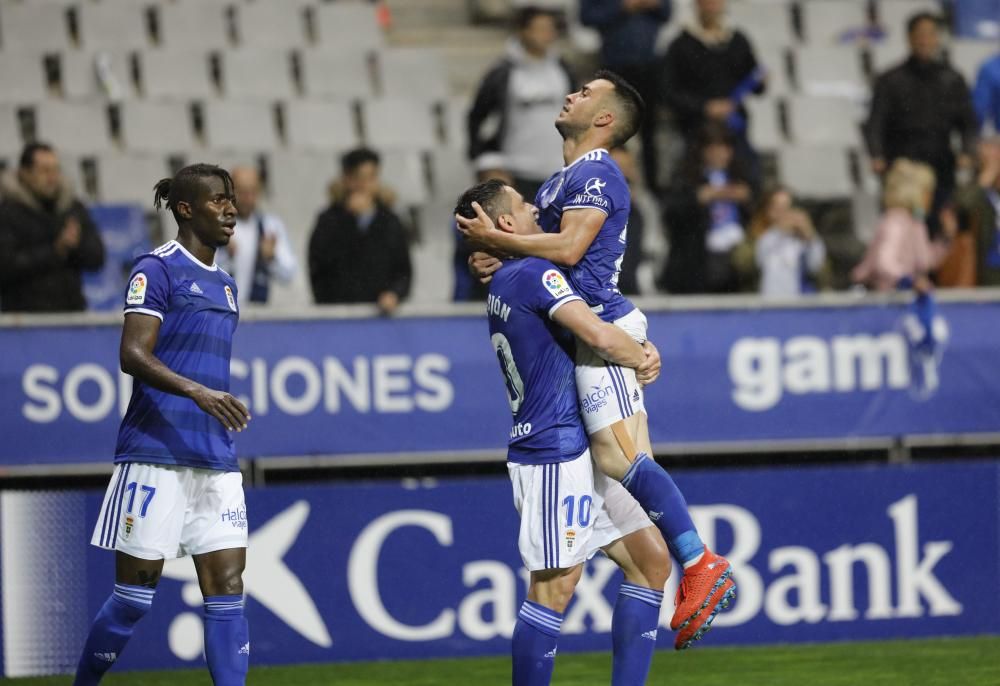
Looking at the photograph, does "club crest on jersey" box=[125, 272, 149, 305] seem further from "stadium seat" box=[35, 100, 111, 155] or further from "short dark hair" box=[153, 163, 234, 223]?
"stadium seat" box=[35, 100, 111, 155]

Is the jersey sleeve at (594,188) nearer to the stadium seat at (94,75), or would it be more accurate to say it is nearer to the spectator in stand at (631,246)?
the spectator in stand at (631,246)

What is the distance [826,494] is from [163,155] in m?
5.52

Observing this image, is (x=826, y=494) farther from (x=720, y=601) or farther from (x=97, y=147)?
(x=97, y=147)

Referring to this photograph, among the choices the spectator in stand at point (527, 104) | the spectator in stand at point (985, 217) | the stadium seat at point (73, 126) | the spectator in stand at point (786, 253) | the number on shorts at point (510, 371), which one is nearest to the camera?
the number on shorts at point (510, 371)

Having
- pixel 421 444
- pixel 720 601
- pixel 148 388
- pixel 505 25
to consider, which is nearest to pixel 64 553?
pixel 421 444

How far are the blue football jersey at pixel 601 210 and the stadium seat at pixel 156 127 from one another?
6.64 metres

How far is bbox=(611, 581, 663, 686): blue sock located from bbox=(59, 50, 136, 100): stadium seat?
7.69m

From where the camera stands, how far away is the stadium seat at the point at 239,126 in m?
A: 12.8

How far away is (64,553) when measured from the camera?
8719 mm

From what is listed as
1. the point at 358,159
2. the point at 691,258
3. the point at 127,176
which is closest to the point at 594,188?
the point at 358,159

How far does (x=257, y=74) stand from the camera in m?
13.4

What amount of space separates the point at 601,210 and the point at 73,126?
23.4ft

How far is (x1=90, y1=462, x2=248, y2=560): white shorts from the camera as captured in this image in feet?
21.0

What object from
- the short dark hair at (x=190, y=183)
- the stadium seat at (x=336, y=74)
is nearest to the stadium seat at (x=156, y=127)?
the stadium seat at (x=336, y=74)
